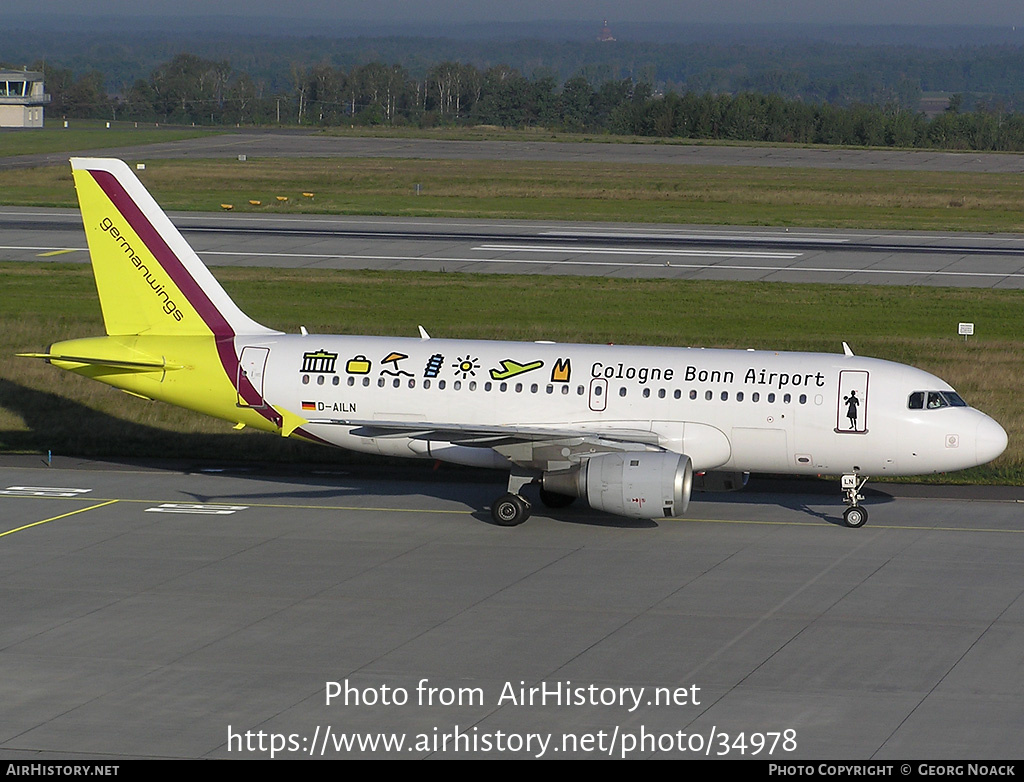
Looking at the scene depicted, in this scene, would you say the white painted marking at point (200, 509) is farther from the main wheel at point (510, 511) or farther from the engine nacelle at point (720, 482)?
the engine nacelle at point (720, 482)

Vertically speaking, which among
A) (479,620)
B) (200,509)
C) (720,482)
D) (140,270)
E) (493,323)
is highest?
(140,270)

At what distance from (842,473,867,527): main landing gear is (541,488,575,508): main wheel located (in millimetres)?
6882

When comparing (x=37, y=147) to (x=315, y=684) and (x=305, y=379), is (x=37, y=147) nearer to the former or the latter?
(x=305, y=379)

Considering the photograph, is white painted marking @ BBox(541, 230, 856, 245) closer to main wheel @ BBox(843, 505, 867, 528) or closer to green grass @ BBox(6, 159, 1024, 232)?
green grass @ BBox(6, 159, 1024, 232)

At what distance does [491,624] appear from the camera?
2634 centimetres

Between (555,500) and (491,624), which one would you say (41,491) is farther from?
(491,624)

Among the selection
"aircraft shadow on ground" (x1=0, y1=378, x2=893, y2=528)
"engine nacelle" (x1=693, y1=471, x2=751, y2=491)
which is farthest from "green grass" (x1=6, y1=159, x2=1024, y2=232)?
"engine nacelle" (x1=693, y1=471, x2=751, y2=491)

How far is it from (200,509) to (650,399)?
11902 mm

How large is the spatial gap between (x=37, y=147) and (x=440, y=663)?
14663 centimetres

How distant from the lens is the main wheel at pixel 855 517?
3378cm

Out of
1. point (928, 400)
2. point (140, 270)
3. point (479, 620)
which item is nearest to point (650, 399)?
point (928, 400)

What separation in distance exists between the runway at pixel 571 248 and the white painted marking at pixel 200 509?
39.2 m

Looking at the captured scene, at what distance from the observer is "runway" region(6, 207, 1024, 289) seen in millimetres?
73812
